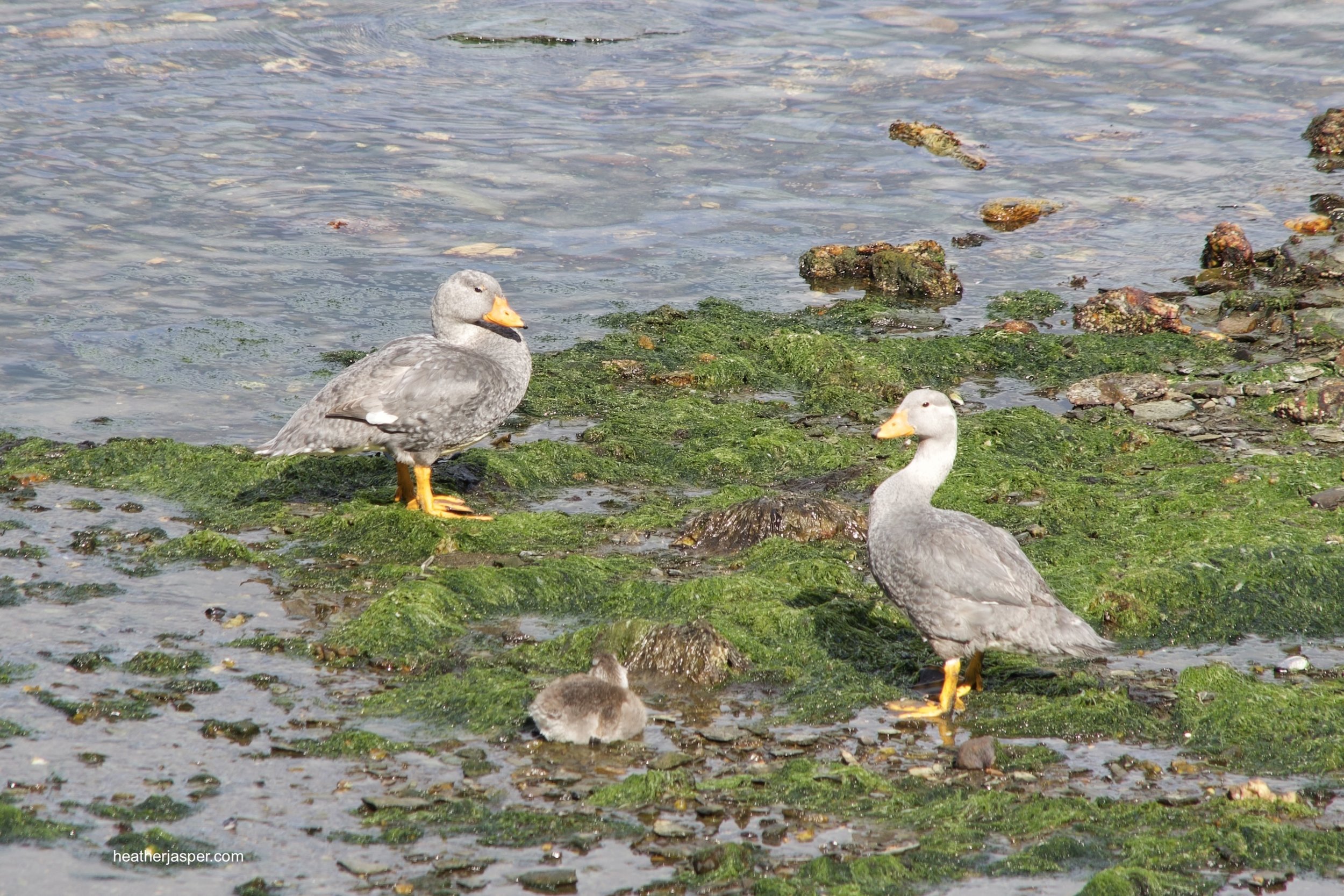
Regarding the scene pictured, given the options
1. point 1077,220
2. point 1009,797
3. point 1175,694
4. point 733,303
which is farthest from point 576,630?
point 1077,220

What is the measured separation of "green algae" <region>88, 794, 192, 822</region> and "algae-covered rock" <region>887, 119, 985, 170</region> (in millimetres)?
13779

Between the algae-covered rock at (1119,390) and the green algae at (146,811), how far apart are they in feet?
23.6

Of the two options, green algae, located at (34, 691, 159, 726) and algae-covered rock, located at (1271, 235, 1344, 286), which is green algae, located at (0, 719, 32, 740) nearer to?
green algae, located at (34, 691, 159, 726)

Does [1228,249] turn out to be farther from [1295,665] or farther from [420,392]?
[420,392]

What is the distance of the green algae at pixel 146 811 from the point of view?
461 centimetres

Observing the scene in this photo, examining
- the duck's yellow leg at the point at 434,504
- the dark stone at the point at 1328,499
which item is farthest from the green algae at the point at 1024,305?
the duck's yellow leg at the point at 434,504

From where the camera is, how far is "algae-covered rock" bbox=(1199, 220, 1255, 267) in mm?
12672

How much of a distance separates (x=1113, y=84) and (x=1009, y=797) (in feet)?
54.2

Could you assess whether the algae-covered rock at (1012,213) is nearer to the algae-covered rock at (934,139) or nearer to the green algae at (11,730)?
the algae-covered rock at (934,139)

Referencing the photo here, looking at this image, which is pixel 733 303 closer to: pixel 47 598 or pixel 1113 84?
pixel 47 598

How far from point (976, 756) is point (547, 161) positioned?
39.6 feet

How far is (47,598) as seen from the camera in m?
6.45

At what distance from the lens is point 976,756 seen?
17.3 ft

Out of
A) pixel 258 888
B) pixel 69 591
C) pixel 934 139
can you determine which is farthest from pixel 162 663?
pixel 934 139
